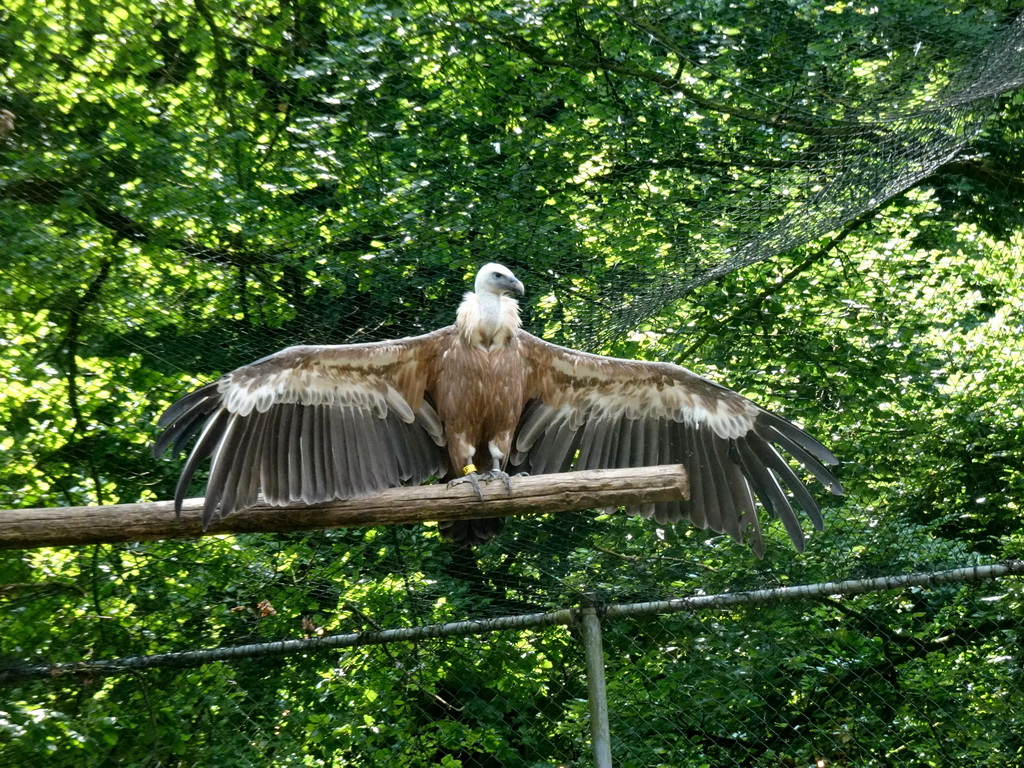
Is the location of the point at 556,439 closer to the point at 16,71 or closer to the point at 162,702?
the point at 162,702

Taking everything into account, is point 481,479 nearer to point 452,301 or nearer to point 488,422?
point 488,422

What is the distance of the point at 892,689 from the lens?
441 cm

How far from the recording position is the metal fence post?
3.51m

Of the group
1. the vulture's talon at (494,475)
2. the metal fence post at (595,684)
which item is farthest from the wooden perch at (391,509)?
the metal fence post at (595,684)

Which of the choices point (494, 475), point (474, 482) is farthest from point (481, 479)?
point (474, 482)

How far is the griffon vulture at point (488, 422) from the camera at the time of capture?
360cm

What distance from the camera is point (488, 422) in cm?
402

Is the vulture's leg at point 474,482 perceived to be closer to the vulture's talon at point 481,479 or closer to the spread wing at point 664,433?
the vulture's talon at point 481,479

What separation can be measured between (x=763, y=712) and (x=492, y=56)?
326 cm

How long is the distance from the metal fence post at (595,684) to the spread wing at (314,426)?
2.73ft

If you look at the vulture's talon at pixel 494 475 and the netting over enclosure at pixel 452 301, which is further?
the netting over enclosure at pixel 452 301

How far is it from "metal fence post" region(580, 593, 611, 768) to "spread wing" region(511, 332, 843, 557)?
20.6 inches

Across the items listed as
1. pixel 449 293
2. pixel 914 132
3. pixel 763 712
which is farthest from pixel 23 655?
pixel 914 132

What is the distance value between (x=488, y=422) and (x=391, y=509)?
2.60 feet
